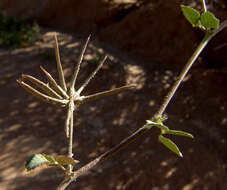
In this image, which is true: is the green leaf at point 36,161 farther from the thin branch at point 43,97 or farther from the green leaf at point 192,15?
the green leaf at point 192,15

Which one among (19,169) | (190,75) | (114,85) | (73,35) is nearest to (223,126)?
(190,75)

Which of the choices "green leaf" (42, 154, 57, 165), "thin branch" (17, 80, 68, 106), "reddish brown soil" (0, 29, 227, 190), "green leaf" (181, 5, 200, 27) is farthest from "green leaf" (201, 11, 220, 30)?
"reddish brown soil" (0, 29, 227, 190)

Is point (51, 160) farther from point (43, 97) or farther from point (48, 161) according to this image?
point (43, 97)

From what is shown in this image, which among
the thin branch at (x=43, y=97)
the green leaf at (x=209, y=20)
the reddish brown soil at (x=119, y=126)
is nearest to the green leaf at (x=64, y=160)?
the thin branch at (x=43, y=97)

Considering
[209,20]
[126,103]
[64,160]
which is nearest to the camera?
[64,160]

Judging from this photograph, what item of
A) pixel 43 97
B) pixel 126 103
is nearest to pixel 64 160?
pixel 43 97

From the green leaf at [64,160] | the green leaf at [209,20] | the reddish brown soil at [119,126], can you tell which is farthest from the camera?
the reddish brown soil at [119,126]
